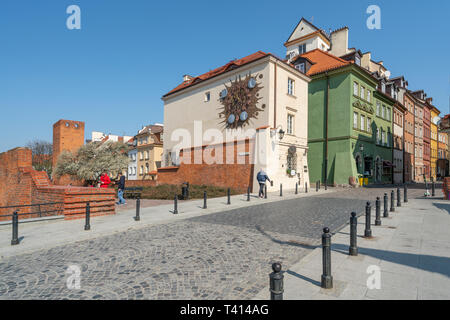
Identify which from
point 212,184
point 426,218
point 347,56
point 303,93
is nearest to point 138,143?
point 212,184

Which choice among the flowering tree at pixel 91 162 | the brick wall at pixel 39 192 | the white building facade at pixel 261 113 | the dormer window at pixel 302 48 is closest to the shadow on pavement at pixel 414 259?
the brick wall at pixel 39 192

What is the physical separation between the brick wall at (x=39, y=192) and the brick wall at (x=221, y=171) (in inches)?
466

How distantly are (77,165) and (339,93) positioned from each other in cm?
2733

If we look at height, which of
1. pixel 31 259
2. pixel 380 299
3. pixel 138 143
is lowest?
pixel 31 259

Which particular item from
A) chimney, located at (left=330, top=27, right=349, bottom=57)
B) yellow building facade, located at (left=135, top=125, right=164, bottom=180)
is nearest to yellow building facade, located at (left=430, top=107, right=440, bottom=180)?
chimney, located at (left=330, top=27, right=349, bottom=57)

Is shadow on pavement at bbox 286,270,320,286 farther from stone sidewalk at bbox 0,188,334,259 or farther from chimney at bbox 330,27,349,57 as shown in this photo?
chimney at bbox 330,27,349,57

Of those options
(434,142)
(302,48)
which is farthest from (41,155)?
(434,142)

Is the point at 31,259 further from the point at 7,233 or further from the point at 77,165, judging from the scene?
the point at 77,165

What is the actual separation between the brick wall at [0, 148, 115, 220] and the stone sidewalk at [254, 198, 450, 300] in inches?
312

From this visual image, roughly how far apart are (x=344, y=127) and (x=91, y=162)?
1014 inches

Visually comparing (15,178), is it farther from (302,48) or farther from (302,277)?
(302,48)

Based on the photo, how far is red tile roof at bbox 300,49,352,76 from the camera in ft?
82.6

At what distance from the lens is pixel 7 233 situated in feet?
22.8

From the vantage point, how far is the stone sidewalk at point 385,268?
3.22m
